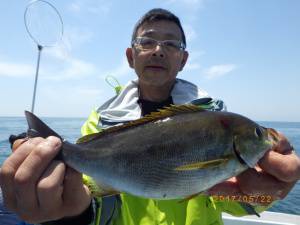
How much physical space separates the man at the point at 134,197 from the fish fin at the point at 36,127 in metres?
0.07

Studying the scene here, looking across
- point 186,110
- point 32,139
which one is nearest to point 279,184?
point 186,110

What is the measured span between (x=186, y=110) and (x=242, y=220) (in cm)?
419

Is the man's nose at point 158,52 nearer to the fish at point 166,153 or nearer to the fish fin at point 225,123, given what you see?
the fish at point 166,153

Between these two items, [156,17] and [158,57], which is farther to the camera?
[156,17]

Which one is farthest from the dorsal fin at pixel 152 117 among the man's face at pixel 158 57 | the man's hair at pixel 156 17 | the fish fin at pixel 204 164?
the man's hair at pixel 156 17

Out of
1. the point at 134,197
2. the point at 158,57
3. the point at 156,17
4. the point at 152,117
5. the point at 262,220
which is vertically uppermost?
the point at 156,17

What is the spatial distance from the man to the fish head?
6 centimetres

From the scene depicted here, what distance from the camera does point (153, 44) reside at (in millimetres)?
3477

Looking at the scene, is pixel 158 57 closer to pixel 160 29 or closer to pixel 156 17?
pixel 160 29

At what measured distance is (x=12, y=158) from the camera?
83.4 inches

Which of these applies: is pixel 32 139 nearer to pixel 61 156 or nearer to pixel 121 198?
pixel 61 156

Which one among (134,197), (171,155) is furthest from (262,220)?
(171,155)

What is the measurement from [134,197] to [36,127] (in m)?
1.29

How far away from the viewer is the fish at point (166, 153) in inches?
87.8
